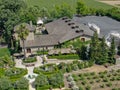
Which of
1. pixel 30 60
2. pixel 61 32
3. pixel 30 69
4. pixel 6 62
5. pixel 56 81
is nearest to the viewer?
pixel 56 81

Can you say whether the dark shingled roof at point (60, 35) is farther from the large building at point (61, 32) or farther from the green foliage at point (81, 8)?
the green foliage at point (81, 8)

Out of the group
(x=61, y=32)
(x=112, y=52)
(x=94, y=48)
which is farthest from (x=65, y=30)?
(x=112, y=52)

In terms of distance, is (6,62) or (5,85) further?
(6,62)

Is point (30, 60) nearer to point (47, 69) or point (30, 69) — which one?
point (30, 69)

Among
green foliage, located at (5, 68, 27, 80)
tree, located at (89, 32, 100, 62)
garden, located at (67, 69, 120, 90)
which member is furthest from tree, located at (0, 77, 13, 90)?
tree, located at (89, 32, 100, 62)

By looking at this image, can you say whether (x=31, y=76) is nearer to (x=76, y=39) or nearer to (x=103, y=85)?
(x=103, y=85)

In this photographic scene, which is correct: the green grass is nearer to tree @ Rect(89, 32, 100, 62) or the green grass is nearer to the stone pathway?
the stone pathway

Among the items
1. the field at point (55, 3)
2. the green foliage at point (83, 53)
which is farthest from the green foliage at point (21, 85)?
the field at point (55, 3)

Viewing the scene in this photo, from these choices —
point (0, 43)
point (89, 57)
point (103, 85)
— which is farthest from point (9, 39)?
point (103, 85)

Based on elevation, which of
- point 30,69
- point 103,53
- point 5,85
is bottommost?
point 30,69
